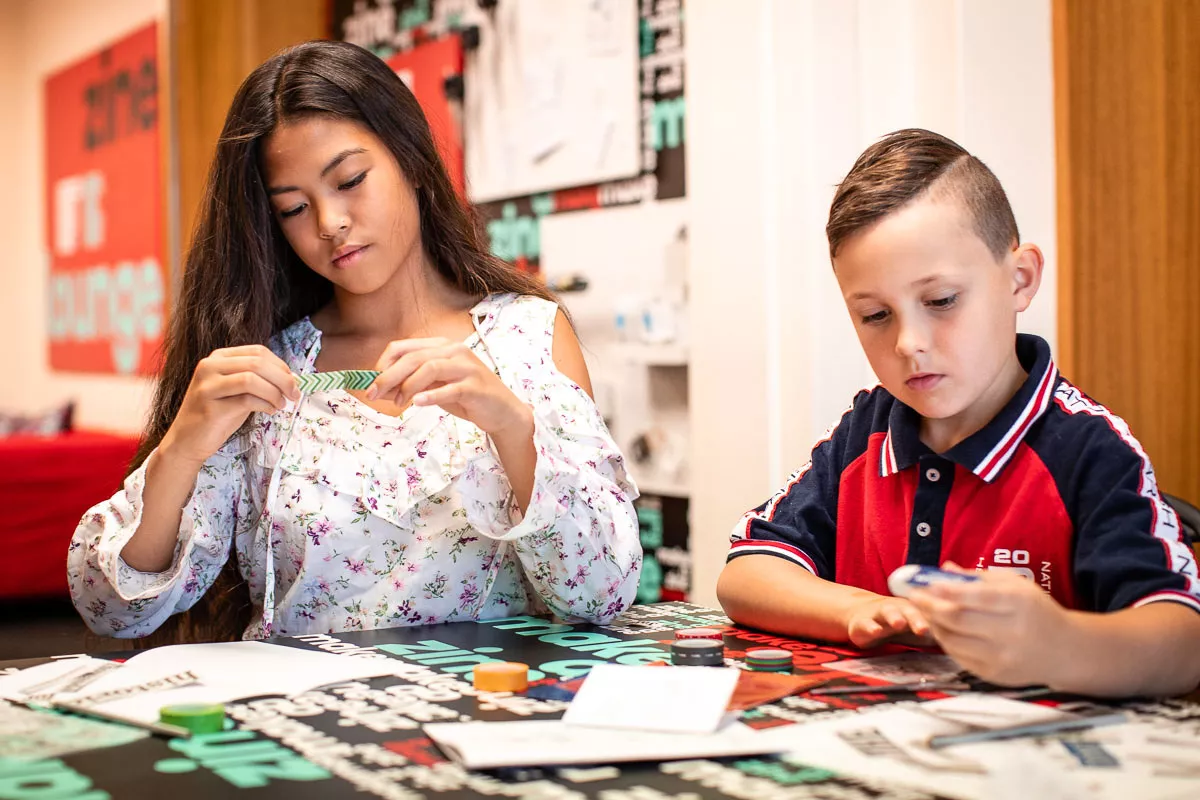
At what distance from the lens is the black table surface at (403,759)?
799 mm

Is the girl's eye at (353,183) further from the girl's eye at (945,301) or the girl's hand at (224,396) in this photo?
the girl's eye at (945,301)

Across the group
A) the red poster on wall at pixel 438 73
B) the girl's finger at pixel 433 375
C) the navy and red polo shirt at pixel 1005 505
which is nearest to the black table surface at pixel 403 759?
the navy and red polo shirt at pixel 1005 505

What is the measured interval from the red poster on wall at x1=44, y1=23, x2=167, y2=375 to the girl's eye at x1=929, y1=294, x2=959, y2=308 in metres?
4.58

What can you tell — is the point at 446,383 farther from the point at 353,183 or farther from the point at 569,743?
the point at 569,743

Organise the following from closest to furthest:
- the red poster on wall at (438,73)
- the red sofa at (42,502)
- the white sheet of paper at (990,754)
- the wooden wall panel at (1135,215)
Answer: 1. the white sheet of paper at (990,754)
2. the wooden wall panel at (1135,215)
3. the red poster on wall at (438,73)
4. the red sofa at (42,502)

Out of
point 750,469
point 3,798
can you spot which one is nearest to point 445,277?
point 750,469

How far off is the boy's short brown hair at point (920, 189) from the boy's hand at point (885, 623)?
Answer: 379 mm

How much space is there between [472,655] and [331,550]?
397 mm

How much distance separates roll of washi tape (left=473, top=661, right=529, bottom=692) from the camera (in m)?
1.05

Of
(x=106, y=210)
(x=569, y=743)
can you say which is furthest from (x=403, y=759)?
(x=106, y=210)

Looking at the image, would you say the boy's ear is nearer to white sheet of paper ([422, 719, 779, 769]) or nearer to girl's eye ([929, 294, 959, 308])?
girl's eye ([929, 294, 959, 308])

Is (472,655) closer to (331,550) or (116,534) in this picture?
(331,550)

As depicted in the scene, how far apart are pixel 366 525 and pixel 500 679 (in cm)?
56

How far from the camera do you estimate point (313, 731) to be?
0.94m
